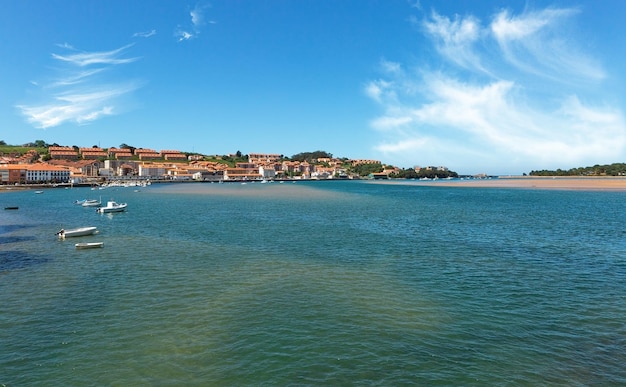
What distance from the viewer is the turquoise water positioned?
1069 centimetres

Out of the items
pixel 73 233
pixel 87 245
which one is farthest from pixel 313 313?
pixel 73 233

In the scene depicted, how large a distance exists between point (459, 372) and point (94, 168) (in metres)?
196

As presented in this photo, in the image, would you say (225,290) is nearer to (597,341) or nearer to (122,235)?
(597,341)

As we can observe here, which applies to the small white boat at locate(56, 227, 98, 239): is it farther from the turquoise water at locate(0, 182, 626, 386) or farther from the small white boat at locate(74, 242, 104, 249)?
the small white boat at locate(74, 242, 104, 249)

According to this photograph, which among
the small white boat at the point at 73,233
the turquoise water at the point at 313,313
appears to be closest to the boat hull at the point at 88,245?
the turquoise water at the point at 313,313

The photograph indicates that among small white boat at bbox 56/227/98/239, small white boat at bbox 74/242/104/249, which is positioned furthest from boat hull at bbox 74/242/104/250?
small white boat at bbox 56/227/98/239

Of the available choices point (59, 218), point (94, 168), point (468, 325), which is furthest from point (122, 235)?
point (94, 168)

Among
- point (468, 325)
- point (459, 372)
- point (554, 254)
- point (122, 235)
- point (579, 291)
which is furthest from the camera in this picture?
point (122, 235)

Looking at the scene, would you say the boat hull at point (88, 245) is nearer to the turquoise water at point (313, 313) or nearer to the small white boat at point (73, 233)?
the turquoise water at point (313, 313)

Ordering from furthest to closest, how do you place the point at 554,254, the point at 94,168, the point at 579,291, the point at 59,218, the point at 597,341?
the point at 94,168 < the point at 59,218 < the point at 554,254 < the point at 579,291 < the point at 597,341

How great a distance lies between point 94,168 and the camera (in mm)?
177875

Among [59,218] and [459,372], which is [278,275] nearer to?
[459,372]

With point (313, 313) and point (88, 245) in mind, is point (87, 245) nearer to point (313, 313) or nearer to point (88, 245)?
point (88, 245)

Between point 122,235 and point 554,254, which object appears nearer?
point 554,254
